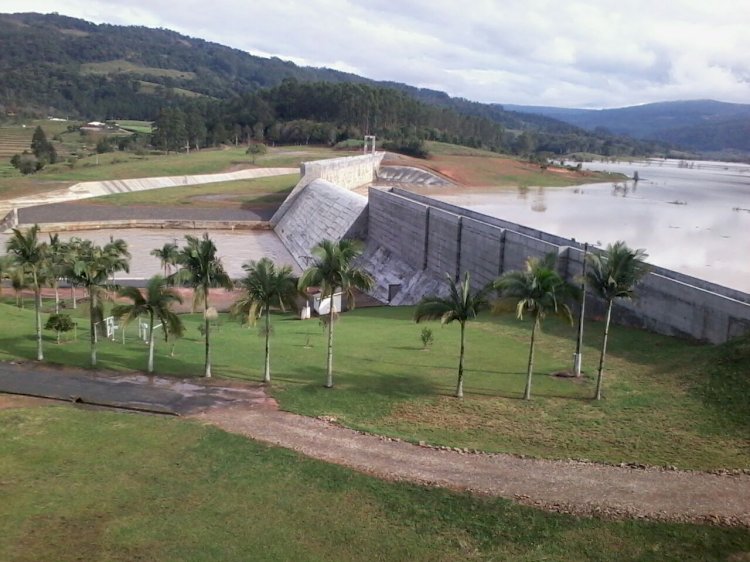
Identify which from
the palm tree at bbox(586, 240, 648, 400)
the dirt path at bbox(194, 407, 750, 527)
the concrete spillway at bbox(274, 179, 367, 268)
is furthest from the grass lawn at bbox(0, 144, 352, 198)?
the palm tree at bbox(586, 240, 648, 400)

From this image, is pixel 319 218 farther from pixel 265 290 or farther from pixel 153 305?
pixel 265 290

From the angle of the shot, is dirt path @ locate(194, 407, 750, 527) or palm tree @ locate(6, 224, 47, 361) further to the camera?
palm tree @ locate(6, 224, 47, 361)

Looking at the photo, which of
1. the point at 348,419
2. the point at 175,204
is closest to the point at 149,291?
the point at 348,419

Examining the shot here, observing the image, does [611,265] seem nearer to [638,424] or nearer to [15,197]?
[638,424]

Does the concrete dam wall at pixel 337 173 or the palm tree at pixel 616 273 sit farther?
the concrete dam wall at pixel 337 173

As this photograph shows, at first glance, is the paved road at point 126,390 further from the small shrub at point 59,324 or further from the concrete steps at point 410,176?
the concrete steps at point 410,176

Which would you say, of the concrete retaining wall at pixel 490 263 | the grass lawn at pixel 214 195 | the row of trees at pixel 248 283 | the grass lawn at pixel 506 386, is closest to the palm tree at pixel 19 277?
the row of trees at pixel 248 283

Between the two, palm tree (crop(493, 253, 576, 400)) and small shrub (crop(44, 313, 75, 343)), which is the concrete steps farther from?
palm tree (crop(493, 253, 576, 400))
